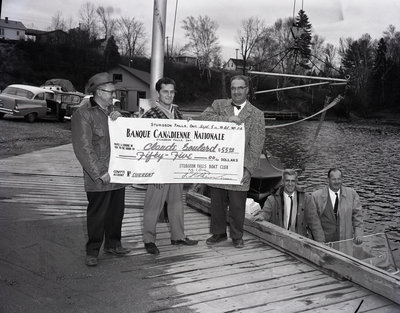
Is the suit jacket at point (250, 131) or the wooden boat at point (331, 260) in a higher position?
the suit jacket at point (250, 131)

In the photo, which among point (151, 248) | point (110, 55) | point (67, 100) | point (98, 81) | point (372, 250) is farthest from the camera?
point (110, 55)

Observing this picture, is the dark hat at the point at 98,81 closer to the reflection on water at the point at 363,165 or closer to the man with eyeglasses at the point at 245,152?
the man with eyeglasses at the point at 245,152

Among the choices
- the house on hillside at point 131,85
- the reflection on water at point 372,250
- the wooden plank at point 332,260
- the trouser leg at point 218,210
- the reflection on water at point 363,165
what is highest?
the house on hillside at point 131,85

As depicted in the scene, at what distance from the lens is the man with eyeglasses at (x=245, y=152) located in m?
4.80

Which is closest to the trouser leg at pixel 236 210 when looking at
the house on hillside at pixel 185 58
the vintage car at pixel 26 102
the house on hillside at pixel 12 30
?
the vintage car at pixel 26 102

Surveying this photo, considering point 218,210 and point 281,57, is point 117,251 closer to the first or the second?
point 218,210

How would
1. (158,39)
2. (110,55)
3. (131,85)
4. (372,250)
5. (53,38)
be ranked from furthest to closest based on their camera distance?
(110,55) < (53,38) < (131,85) < (158,39) < (372,250)

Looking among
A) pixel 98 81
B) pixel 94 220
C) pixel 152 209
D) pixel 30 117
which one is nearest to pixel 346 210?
pixel 152 209

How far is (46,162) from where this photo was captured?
439 inches

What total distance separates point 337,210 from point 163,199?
2772 mm

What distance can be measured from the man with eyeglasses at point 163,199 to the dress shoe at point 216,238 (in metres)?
0.17

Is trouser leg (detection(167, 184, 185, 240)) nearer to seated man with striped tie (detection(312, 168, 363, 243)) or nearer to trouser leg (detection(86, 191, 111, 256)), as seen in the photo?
trouser leg (detection(86, 191, 111, 256))

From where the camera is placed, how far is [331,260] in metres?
4.16

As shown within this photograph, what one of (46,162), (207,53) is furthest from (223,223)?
(207,53)
